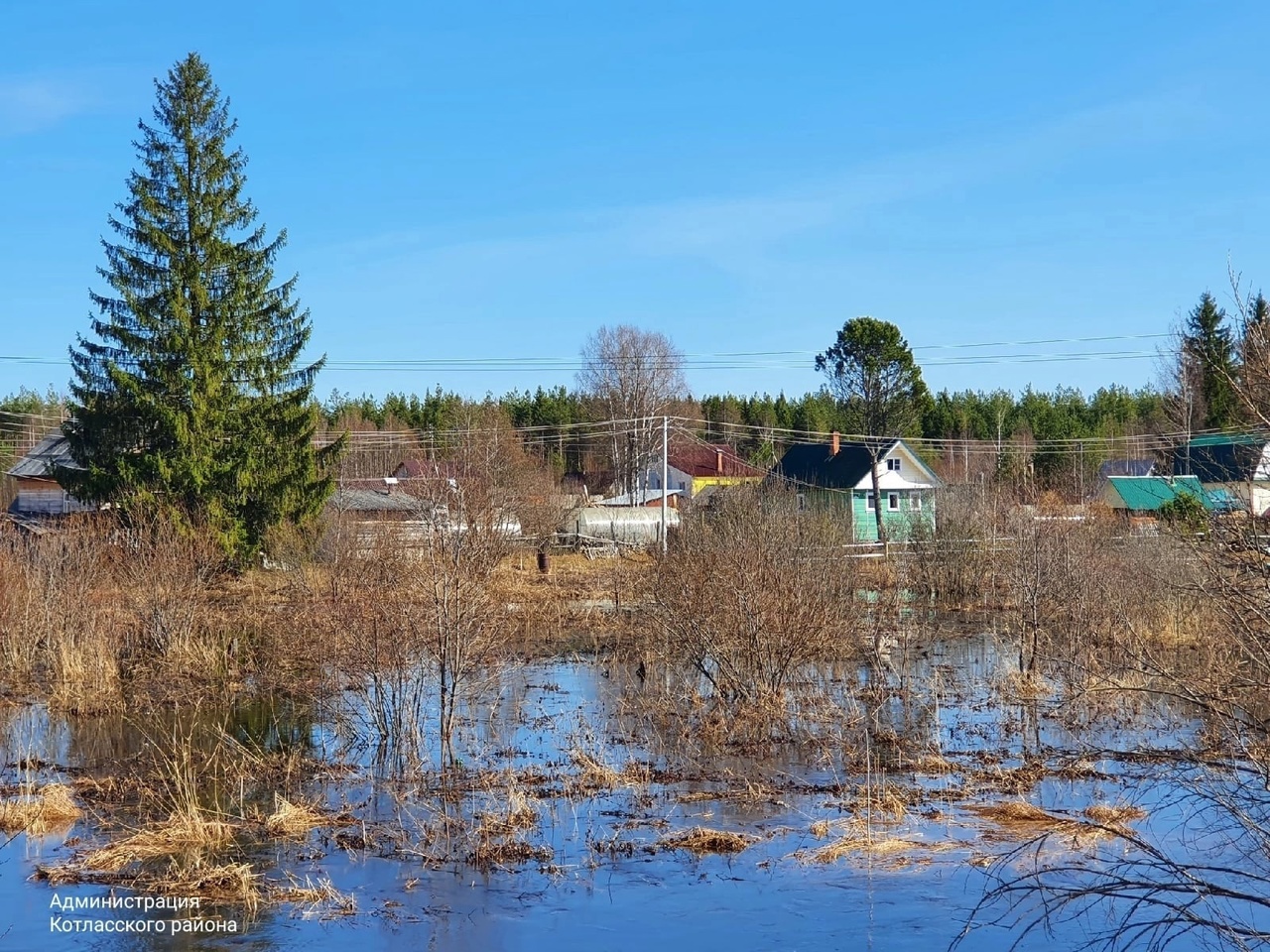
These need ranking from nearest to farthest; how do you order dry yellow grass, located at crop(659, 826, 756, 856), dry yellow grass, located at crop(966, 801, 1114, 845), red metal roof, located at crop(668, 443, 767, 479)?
dry yellow grass, located at crop(659, 826, 756, 856) < dry yellow grass, located at crop(966, 801, 1114, 845) < red metal roof, located at crop(668, 443, 767, 479)

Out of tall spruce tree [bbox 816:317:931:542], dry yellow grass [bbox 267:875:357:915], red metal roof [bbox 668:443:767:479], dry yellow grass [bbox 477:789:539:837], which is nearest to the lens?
dry yellow grass [bbox 267:875:357:915]

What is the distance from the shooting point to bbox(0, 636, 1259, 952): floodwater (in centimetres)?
960

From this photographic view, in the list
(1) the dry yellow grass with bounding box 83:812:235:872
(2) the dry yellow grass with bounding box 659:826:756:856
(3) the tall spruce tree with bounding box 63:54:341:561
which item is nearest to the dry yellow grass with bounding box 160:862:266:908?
(1) the dry yellow grass with bounding box 83:812:235:872

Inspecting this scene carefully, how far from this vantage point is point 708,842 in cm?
1167

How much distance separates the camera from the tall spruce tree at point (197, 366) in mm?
34406

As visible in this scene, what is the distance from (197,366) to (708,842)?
27402mm

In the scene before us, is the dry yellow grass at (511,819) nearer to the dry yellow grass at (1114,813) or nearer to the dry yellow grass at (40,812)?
the dry yellow grass at (40,812)

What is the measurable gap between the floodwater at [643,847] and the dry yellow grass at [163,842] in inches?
18.6

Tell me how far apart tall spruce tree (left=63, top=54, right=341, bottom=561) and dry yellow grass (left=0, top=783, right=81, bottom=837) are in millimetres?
21146

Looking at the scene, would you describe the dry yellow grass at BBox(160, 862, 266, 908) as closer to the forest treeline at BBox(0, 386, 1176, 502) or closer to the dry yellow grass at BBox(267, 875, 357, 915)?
the dry yellow grass at BBox(267, 875, 357, 915)

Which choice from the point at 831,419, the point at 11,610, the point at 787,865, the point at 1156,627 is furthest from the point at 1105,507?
the point at 831,419

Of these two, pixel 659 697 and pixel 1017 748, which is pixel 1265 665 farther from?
pixel 659 697

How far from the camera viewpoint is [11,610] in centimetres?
2114

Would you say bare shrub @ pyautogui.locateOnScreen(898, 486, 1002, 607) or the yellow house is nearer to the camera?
bare shrub @ pyautogui.locateOnScreen(898, 486, 1002, 607)
